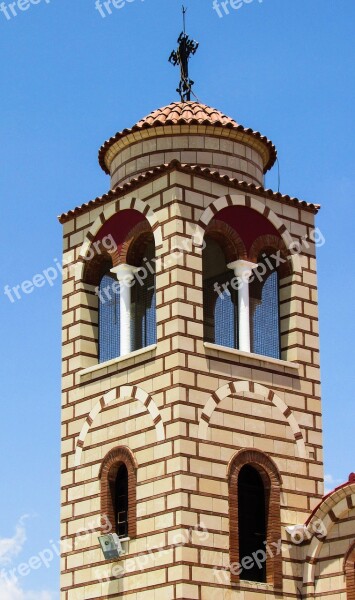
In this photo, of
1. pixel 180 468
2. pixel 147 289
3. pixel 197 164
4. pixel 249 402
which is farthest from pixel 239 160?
pixel 180 468

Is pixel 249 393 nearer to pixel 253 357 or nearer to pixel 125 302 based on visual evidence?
pixel 253 357

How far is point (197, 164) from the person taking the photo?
27.1 meters

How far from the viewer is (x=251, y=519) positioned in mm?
25172

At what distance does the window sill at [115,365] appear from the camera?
83.8 feet

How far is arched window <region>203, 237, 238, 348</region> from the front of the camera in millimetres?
26594

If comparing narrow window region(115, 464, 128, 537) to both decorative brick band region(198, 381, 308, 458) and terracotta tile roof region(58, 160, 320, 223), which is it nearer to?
decorative brick band region(198, 381, 308, 458)

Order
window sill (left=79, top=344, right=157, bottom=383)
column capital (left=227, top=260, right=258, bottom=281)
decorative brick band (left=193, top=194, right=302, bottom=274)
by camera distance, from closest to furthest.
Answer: window sill (left=79, top=344, right=157, bottom=383)
decorative brick band (left=193, top=194, right=302, bottom=274)
column capital (left=227, top=260, right=258, bottom=281)

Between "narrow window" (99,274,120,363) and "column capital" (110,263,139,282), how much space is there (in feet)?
1.91

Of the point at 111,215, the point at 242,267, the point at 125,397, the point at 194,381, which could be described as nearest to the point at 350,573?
the point at 194,381

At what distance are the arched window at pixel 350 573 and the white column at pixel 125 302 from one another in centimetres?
584

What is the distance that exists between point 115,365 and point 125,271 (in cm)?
198

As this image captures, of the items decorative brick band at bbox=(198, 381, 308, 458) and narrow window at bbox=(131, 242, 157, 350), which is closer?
decorative brick band at bbox=(198, 381, 308, 458)

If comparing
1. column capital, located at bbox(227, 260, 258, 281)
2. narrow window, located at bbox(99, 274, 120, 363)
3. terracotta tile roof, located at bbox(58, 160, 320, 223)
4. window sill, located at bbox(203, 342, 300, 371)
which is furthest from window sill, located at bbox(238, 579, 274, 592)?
terracotta tile roof, located at bbox(58, 160, 320, 223)

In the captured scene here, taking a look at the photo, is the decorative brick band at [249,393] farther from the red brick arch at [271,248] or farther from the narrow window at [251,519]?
the red brick arch at [271,248]
